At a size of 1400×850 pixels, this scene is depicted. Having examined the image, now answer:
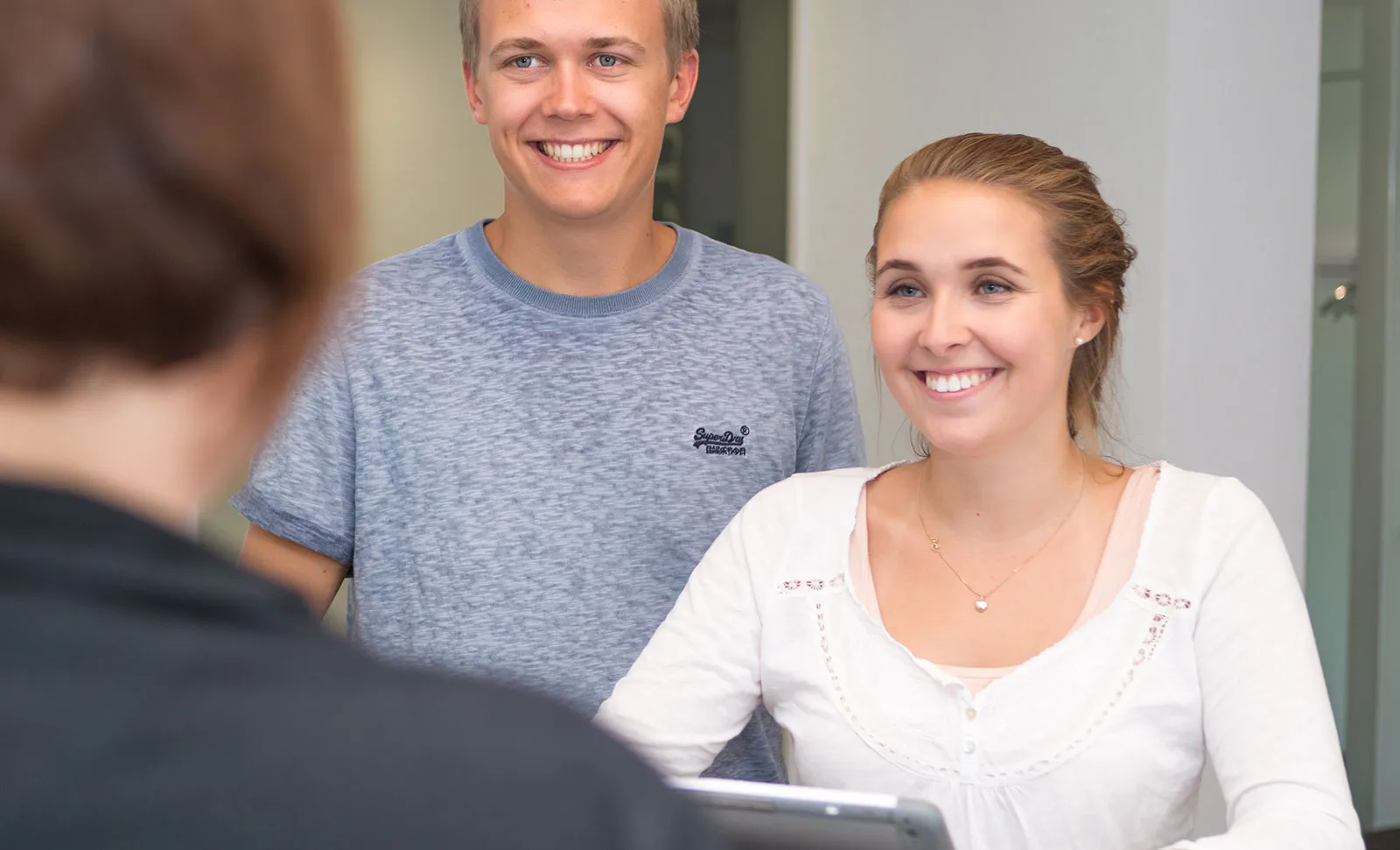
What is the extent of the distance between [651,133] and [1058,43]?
4.41ft

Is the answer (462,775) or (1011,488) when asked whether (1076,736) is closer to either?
(1011,488)

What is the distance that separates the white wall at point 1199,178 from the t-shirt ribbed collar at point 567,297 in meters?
1.13

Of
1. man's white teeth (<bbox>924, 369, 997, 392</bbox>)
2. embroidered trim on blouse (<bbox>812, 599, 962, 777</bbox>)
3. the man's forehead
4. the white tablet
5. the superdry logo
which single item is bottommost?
embroidered trim on blouse (<bbox>812, 599, 962, 777</bbox>)

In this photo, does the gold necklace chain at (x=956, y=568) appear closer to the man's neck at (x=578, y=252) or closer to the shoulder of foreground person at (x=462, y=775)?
the man's neck at (x=578, y=252)

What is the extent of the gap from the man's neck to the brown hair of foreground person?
1.41 metres

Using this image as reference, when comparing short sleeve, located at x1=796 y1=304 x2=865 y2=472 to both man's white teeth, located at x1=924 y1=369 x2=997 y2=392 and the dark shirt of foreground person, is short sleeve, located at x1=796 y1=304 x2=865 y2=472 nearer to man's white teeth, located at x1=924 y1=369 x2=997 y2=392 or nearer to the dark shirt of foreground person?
man's white teeth, located at x1=924 y1=369 x2=997 y2=392

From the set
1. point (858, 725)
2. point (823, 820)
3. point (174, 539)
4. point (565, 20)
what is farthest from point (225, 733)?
point (565, 20)

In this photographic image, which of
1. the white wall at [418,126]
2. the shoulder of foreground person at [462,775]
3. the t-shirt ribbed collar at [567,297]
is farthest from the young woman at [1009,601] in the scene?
the white wall at [418,126]

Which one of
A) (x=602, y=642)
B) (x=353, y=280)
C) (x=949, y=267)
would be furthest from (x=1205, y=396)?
(x=353, y=280)

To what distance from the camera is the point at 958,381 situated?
166 cm

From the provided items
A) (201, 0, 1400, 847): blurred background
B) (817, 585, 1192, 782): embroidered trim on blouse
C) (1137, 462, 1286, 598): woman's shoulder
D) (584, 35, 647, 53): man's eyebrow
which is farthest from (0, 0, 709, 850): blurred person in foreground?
(201, 0, 1400, 847): blurred background

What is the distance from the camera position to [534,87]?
1.86 metres

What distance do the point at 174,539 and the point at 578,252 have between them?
4.76ft

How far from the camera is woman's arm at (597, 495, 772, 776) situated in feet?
5.23
